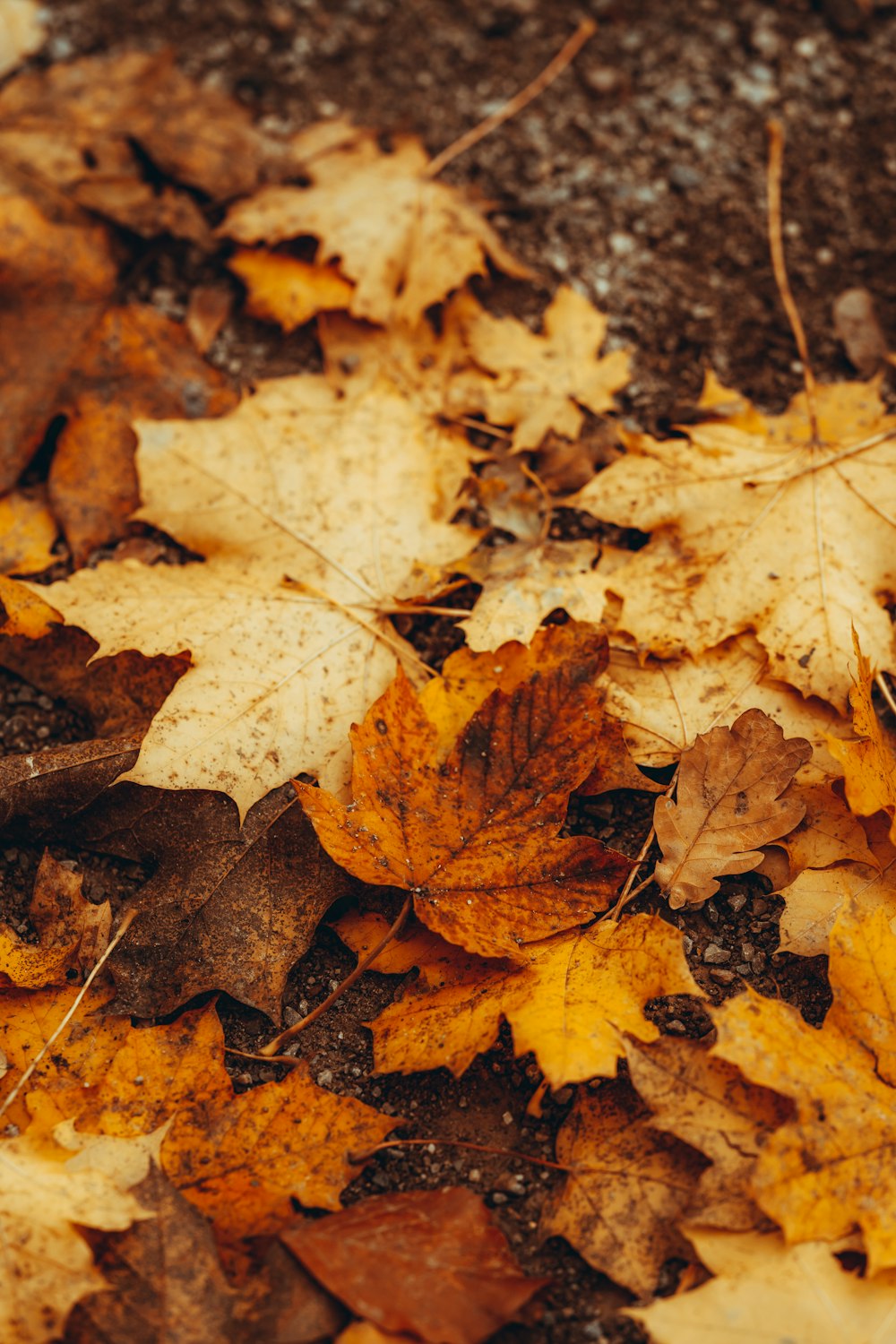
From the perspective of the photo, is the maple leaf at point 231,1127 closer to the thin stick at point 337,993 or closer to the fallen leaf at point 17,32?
the thin stick at point 337,993

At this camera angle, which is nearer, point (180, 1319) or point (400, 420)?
point (180, 1319)

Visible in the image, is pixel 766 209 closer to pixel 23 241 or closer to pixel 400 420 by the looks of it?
pixel 400 420

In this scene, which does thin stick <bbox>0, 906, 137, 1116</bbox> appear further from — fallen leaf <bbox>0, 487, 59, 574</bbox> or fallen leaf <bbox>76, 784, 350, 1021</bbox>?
fallen leaf <bbox>0, 487, 59, 574</bbox>

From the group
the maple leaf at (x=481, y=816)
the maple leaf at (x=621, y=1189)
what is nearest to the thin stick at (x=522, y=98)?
the maple leaf at (x=481, y=816)

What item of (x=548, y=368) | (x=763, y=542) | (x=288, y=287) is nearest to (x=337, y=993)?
(x=763, y=542)

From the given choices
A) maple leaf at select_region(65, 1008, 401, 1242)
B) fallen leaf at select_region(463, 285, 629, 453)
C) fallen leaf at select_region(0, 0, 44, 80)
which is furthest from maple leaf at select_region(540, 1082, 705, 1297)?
fallen leaf at select_region(0, 0, 44, 80)

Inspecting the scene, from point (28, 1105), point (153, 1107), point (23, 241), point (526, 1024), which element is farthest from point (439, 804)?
point (23, 241)

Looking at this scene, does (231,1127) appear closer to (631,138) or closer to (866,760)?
(866,760)

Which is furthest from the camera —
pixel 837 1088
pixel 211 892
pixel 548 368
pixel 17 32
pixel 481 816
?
pixel 17 32
